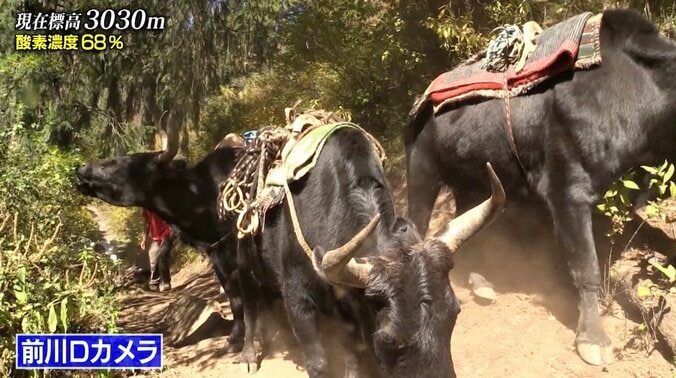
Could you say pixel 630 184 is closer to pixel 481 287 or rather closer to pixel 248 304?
pixel 481 287

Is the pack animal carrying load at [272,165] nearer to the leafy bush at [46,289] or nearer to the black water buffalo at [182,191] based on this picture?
the black water buffalo at [182,191]

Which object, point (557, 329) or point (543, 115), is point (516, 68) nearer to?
point (543, 115)

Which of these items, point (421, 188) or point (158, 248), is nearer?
point (421, 188)

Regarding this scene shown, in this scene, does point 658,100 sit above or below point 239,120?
below

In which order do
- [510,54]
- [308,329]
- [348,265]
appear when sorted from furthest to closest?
1. [510,54]
2. [308,329]
3. [348,265]

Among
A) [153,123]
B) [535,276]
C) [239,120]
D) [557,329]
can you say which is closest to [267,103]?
[239,120]

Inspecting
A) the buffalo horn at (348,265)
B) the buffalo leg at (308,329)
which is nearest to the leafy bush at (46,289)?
the buffalo leg at (308,329)

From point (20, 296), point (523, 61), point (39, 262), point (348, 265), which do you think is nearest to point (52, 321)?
point (20, 296)

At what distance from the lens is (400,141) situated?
8.62 m

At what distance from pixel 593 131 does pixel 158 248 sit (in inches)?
268

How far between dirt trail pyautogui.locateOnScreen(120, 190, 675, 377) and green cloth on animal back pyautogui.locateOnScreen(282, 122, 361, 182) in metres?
1.88

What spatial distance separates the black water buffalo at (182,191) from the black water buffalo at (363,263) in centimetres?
121

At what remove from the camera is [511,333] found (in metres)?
4.80

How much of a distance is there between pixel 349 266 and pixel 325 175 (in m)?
1.20
